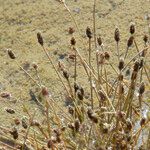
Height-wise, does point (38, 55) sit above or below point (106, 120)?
above

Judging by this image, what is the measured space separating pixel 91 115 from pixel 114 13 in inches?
67.4

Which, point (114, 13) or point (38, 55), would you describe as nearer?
point (38, 55)

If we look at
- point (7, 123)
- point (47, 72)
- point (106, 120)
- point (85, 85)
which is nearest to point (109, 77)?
point (85, 85)

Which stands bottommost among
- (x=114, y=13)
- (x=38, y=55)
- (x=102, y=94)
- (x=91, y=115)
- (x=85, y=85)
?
(x=91, y=115)

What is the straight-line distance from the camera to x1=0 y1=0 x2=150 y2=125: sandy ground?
2395 millimetres

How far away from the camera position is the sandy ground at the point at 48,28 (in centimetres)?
239

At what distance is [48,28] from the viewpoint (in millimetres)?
2746

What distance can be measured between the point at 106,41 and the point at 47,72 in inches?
13.9

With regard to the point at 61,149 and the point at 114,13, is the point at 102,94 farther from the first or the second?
the point at 114,13

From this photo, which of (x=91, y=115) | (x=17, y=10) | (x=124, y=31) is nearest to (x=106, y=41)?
(x=124, y=31)

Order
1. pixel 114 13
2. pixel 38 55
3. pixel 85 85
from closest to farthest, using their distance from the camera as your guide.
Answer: pixel 85 85, pixel 38 55, pixel 114 13

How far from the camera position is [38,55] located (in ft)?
8.34

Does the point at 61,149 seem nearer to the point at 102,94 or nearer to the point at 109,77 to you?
the point at 102,94

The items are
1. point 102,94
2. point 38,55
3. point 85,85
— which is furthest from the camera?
point 38,55
